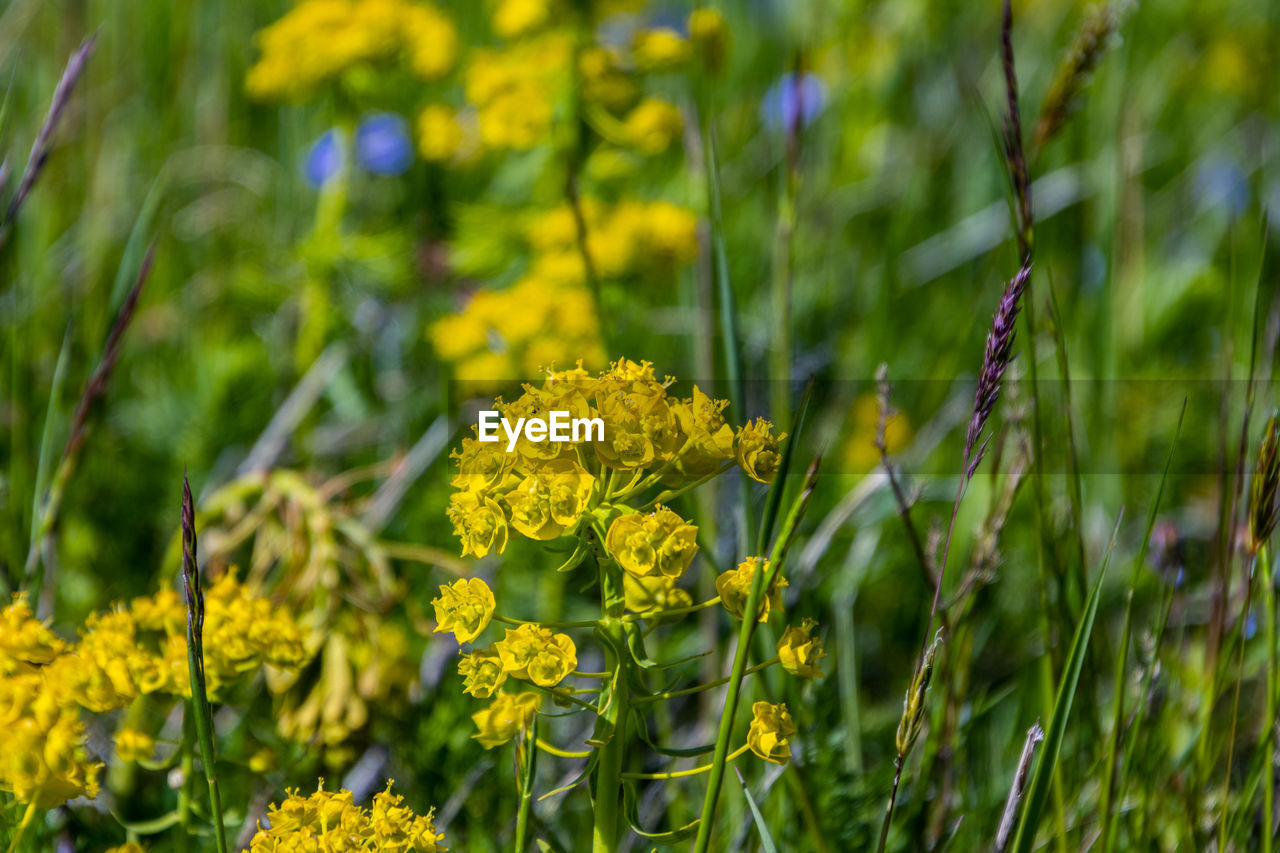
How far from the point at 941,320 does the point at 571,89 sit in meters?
1.14

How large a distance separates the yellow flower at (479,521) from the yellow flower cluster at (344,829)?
202mm

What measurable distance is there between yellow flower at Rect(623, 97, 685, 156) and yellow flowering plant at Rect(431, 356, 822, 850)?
1.17 m

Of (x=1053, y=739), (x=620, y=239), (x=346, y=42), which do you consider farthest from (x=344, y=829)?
(x=346, y=42)

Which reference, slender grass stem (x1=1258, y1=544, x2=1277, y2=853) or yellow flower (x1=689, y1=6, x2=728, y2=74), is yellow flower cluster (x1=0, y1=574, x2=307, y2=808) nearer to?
slender grass stem (x1=1258, y1=544, x2=1277, y2=853)

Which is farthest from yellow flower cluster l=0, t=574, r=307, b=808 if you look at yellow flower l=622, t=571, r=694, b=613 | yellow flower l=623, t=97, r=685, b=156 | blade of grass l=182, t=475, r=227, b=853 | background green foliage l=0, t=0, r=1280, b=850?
yellow flower l=623, t=97, r=685, b=156

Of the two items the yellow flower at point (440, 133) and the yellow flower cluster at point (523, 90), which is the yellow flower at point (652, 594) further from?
the yellow flower at point (440, 133)

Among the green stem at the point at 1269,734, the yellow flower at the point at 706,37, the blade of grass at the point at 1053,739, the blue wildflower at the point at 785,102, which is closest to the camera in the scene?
the blade of grass at the point at 1053,739

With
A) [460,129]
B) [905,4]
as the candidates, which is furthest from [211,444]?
[905,4]

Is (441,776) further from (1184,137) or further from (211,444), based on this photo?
(1184,137)

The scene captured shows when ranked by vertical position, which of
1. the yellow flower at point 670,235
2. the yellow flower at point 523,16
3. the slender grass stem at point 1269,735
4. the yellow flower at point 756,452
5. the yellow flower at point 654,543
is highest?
the yellow flower at point 523,16

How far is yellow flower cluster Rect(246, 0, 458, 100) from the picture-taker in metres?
2.14

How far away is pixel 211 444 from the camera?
80.0 inches

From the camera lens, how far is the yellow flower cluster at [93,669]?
2.58ft

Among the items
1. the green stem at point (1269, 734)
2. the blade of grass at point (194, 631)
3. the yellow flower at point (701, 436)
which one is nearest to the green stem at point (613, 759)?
the yellow flower at point (701, 436)
